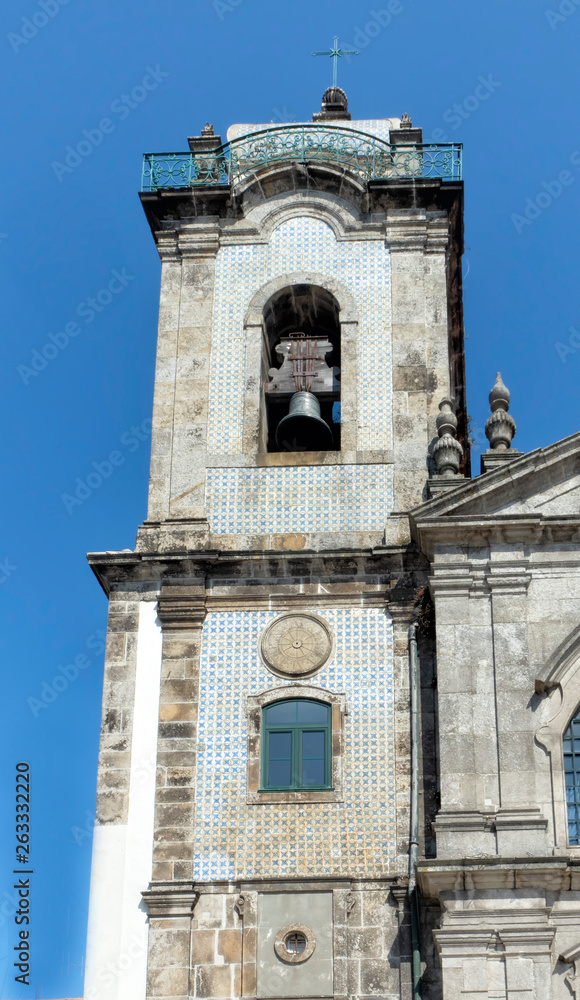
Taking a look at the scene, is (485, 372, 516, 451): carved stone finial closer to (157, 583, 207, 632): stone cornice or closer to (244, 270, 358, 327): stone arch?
(244, 270, 358, 327): stone arch

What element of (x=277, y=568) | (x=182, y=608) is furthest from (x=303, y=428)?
(x=182, y=608)

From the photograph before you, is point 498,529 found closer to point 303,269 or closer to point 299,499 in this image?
point 299,499

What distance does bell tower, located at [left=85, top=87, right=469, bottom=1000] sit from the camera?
1611cm

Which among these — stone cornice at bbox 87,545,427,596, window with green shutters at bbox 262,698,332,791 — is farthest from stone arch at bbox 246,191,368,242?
window with green shutters at bbox 262,698,332,791

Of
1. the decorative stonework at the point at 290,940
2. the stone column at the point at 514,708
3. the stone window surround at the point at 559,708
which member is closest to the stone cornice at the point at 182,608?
the stone column at the point at 514,708

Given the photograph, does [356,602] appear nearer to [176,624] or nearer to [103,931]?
[176,624]

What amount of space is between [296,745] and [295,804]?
65cm

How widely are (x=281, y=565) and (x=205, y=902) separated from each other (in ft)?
12.2

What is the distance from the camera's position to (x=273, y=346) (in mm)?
20625

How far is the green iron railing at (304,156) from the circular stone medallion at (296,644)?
6080 millimetres

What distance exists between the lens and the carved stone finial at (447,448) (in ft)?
59.9

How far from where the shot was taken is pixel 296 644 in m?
17.5

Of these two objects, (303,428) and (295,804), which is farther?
(303,428)

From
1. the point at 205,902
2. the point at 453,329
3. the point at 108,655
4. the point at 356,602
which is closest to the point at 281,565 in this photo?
the point at 356,602
